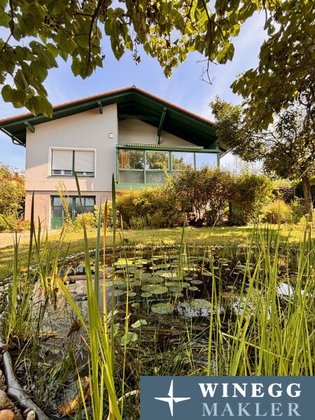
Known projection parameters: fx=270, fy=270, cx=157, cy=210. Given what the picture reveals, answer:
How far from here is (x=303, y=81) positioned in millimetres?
3529

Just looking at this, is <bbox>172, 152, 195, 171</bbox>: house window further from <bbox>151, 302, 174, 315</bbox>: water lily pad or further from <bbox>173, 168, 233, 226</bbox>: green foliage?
<bbox>151, 302, 174, 315</bbox>: water lily pad

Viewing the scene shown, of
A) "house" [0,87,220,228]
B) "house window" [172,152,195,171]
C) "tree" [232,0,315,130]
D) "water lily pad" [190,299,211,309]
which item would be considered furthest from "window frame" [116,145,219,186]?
"water lily pad" [190,299,211,309]

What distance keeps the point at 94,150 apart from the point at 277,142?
9068 millimetres

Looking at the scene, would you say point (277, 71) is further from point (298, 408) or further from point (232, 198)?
point (232, 198)

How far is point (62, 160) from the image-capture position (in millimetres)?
14273

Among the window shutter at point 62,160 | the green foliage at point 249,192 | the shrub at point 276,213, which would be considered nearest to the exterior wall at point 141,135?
the window shutter at point 62,160

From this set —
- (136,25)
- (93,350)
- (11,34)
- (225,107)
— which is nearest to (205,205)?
(225,107)

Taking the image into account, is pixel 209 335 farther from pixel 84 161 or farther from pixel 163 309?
pixel 84 161

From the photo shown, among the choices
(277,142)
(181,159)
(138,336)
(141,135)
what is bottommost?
(138,336)

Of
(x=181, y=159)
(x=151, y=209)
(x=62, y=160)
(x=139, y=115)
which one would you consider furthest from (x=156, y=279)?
(x=139, y=115)

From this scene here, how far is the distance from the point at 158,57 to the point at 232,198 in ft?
27.2

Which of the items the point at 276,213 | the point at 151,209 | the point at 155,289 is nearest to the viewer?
the point at 155,289

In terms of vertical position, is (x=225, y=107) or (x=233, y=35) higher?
(x=225, y=107)

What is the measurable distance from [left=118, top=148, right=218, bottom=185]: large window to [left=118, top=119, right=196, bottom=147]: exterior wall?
1.29 meters
